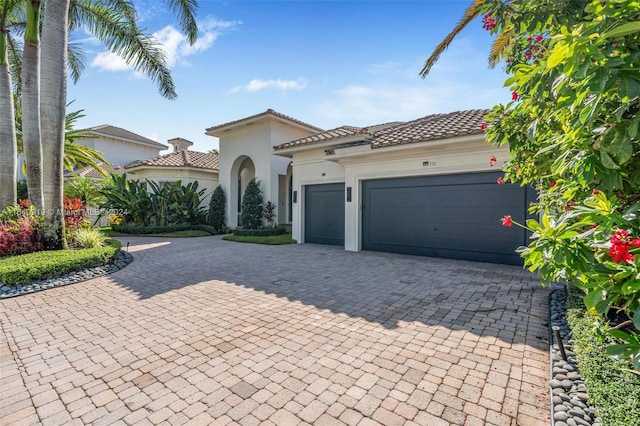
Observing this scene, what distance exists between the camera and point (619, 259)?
1.54 metres

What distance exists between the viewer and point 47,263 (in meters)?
7.18

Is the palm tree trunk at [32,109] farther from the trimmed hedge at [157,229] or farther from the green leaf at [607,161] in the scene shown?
the green leaf at [607,161]

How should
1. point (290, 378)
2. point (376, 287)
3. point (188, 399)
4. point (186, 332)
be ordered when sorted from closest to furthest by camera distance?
point (188, 399) < point (290, 378) < point (186, 332) < point (376, 287)

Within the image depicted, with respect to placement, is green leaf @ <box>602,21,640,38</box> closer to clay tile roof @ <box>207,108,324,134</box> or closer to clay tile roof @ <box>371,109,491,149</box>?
clay tile roof @ <box>371,109,491,149</box>

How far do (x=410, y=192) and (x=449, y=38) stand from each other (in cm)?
488

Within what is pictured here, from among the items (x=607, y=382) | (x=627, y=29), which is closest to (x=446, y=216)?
Result: (x=607, y=382)

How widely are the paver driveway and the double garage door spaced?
2031mm

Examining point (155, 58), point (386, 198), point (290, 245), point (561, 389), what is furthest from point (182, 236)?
point (561, 389)

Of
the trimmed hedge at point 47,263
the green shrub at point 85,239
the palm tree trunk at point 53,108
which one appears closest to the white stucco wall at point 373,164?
the green shrub at point 85,239

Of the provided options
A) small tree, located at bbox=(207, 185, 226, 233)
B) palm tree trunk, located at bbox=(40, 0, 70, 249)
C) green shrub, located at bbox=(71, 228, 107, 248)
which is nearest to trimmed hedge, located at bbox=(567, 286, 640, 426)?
green shrub, located at bbox=(71, 228, 107, 248)

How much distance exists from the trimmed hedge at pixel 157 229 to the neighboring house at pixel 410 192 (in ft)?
22.4

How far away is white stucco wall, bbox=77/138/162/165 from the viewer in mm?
27906

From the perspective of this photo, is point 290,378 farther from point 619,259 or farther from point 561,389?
point 619,259

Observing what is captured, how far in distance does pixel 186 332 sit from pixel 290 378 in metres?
2.10
